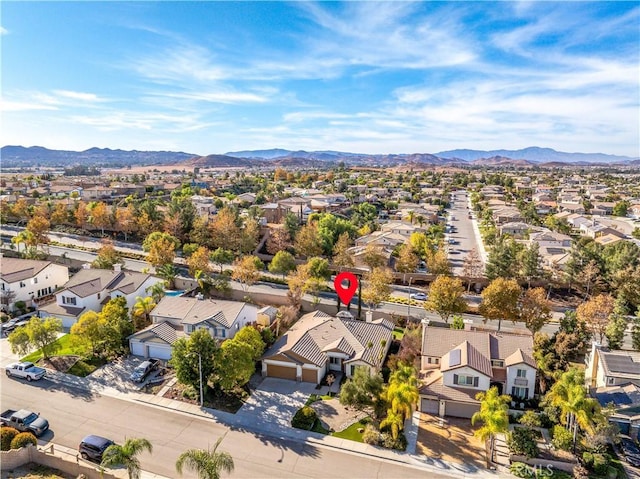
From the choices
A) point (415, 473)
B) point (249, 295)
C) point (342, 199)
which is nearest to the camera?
point (415, 473)

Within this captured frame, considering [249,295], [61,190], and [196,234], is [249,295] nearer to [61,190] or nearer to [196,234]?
[196,234]

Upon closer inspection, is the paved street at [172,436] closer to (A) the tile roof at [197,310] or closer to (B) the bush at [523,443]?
(B) the bush at [523,443]

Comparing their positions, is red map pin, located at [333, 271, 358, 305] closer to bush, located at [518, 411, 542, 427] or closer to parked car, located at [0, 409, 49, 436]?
bush, located at [518, 411, 542, 427]

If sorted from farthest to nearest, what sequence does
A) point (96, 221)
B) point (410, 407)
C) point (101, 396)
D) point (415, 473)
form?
1. point (96, 221)
2. point (101, 396)
3. point (410, 407)
4. point (415, 473)

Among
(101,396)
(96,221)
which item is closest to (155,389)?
(101,396)

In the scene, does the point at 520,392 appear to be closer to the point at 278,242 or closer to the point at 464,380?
the point at 464,380

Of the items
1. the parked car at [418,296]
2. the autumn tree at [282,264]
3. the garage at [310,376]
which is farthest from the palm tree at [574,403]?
the autumn tree at [282,264]
